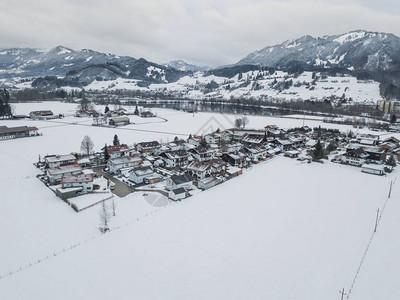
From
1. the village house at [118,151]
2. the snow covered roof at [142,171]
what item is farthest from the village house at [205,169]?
the village house at [118,151]

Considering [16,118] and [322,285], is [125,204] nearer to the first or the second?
[322,285]

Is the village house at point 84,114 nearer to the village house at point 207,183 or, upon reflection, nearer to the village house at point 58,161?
the village house at point 58,161

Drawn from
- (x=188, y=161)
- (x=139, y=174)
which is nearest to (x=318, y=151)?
(x=188, y=161)

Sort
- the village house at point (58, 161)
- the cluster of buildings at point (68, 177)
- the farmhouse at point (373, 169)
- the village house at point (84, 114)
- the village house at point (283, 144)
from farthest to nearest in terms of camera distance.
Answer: the village house at point (84, 114), the village house at point (283, 144), the farmhouse at point (373, 169), the village house at point (58, 161), the cluster of buildings at point (68, 177)

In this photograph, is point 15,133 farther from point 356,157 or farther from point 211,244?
point 356,157

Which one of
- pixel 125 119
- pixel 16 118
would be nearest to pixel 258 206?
pixel 125 119
